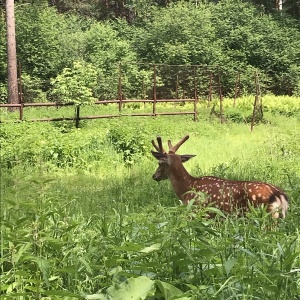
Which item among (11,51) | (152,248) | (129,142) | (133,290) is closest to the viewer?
(133,290)

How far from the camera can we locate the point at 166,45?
23.1m

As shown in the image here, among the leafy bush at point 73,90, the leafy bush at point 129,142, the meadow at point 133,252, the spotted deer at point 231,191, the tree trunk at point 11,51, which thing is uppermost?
the tree trunk at point 11,51

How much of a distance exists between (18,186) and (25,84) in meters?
17.1

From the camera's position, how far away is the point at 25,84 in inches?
704

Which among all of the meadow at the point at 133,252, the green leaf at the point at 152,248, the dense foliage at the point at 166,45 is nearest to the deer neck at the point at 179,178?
the meadow at the point at 133,252

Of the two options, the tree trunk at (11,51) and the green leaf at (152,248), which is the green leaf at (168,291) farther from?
the tree trunk at (11,51)

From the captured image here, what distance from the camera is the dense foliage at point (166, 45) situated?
2055cm

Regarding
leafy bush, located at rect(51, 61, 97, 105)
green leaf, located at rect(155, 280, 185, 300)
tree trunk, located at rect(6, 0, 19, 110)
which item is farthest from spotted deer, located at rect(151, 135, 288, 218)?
tree trunk, located at rect(6, 0, 19, 110)

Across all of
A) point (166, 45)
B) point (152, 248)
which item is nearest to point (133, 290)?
point (152, 248)

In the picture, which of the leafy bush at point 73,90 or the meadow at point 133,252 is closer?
the meadow at point 133,252

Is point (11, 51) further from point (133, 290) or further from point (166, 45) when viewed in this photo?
point (133, 290)

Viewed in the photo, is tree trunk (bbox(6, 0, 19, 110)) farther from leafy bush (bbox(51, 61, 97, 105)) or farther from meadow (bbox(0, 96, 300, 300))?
meadow (bbox(0, 96, 300, 300))

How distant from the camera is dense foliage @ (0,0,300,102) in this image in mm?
20547

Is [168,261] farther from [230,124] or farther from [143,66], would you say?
[143,66]
